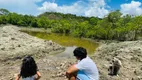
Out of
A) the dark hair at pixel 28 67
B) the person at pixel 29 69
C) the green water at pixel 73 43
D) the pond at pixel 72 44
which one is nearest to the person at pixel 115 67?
the person at pixel 29 69

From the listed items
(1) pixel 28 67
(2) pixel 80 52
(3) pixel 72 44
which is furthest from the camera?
(3) pixel 72 44

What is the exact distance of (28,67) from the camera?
239 inches

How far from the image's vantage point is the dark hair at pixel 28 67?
6.01 metres

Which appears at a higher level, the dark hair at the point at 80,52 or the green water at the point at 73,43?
the dark hair at the point at 80,52

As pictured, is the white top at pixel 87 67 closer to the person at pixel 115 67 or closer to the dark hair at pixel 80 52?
the dark hair at pixel 80 52

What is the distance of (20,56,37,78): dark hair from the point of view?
237 inches

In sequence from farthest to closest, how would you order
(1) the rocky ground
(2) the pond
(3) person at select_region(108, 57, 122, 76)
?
(2) the pond, (3) person at select_region(108, 57, 122, 76), (1) the rocky ground

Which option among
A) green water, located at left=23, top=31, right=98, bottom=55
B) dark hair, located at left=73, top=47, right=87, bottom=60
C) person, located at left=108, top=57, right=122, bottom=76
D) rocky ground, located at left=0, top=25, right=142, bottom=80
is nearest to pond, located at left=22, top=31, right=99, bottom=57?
green water, located at left=23, top=31, right=98, bottom=55

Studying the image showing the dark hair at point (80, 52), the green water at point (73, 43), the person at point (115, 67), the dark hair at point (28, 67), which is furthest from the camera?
the green water at point (73, 43)

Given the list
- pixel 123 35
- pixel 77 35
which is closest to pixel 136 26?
pixel 123 35

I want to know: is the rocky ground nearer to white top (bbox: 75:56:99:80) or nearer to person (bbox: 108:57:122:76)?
person (bbox: 108:57:122:76)

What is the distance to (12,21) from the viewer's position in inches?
3915

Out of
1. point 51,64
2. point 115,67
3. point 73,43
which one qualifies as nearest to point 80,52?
point 115,67

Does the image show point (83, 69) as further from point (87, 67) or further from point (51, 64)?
point (51, 64)
